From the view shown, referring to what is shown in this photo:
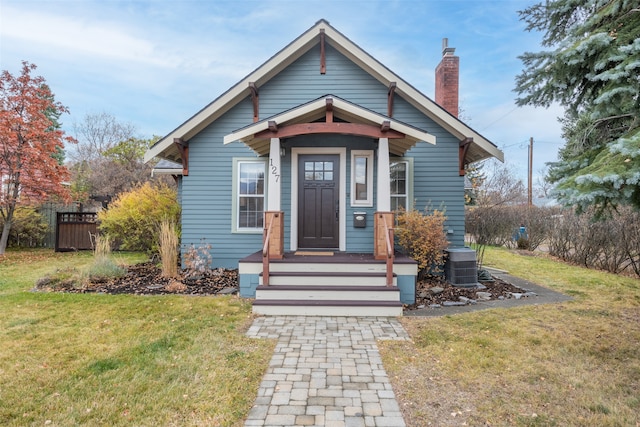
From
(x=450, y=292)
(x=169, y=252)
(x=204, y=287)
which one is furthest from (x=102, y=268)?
(x=450, y=292)

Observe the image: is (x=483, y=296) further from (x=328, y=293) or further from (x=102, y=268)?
(x=102, y=268)

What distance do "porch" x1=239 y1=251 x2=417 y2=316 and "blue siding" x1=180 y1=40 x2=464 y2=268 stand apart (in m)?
2.34

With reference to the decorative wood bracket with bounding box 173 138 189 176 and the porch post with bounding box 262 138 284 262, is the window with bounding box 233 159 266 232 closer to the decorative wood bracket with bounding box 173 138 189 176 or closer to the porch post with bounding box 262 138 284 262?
the decorative wood bracket with bounding box 173 138 189 176

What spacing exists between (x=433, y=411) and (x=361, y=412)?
24.2 inches

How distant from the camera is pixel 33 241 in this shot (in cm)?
1275

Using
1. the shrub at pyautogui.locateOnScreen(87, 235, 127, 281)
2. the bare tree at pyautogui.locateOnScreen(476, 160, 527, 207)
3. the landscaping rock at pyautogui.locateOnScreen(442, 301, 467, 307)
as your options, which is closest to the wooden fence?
the shrub at pyautogui.locateOnScreen(87, 235, 127, 281)

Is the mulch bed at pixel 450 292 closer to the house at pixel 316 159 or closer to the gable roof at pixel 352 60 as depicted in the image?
the house at pixel 316 159

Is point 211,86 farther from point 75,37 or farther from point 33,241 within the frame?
A: point 33,241

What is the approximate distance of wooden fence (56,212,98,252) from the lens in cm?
1220

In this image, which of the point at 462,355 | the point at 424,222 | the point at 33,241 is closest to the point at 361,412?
the point at 462,355

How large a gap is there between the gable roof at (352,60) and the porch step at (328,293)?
14.6 feet

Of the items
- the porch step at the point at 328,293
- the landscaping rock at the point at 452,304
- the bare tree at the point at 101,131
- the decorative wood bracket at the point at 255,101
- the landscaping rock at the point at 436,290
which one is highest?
the bare tree at the point at 101,131

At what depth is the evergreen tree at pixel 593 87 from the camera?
2.96 meters

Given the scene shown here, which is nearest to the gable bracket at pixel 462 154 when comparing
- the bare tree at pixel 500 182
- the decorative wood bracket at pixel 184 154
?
the decorative wood bracket at pixel 184 154
